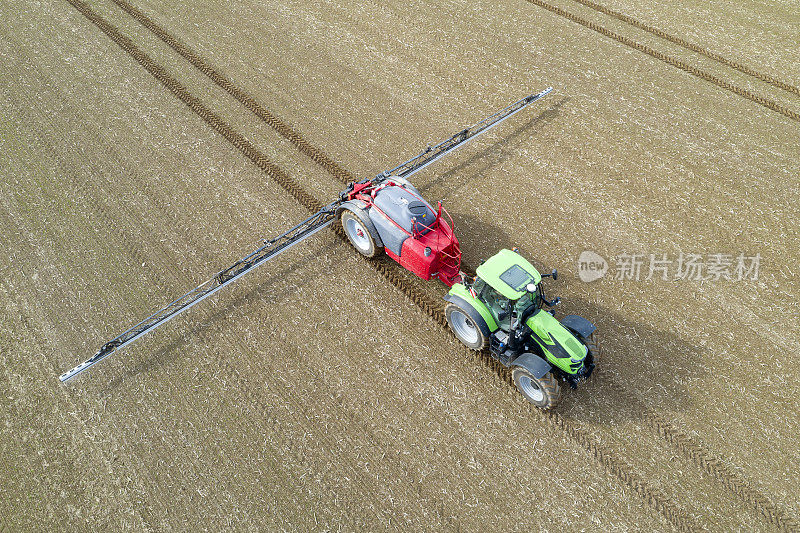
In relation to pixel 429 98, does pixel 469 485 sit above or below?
below

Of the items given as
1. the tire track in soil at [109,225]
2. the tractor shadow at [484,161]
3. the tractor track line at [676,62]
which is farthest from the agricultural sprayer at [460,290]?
the tractor track line at [676,62]

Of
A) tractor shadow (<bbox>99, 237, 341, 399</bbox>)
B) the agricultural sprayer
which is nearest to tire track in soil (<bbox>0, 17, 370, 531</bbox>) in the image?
tractor shadow (<bbox>99, 237, 341, 399</bbox>)

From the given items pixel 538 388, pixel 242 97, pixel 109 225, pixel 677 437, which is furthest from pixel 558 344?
pixel 242 97

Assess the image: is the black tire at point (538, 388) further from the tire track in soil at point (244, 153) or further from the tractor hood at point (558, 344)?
the tire track in soil at point (244, 153)

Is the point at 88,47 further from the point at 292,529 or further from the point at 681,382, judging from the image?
the point at 681,382

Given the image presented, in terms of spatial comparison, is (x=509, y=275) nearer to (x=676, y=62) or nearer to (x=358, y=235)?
(x=358, y=235)

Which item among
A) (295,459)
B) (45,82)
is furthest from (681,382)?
(45,82)
